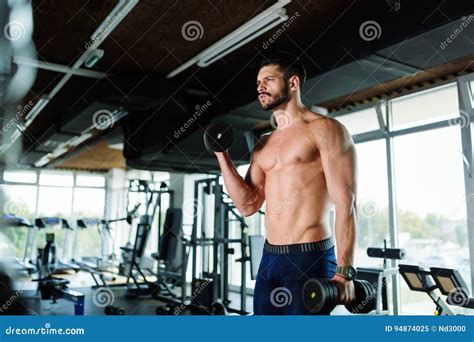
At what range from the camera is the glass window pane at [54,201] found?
8.56 meters

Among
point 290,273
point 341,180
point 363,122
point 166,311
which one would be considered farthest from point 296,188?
point 166,311

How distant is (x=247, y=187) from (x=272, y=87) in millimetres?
428

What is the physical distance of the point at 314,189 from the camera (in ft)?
5.51

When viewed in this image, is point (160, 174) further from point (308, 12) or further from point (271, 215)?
point (271, 215)

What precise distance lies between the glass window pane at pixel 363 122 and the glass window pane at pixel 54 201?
6.79 metres

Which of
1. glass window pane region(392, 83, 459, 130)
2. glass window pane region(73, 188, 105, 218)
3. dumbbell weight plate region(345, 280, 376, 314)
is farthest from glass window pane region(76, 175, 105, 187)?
dumbbell weight plate region(345, 280, 376, 314)

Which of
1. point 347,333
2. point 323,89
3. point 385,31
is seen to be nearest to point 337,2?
point 385,31

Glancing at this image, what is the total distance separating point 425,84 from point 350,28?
1139 mm

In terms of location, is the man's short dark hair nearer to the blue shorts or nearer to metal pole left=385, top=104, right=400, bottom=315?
the blue shorts

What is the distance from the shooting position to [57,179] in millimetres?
9484

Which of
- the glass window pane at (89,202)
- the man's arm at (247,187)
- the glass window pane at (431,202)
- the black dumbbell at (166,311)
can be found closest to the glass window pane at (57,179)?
the glass window pane at (89,202)

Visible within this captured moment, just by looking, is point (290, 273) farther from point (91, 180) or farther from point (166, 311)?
point (91, 180)

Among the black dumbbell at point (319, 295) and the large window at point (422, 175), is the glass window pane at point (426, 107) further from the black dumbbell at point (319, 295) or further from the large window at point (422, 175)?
the black dumbbell at point (319, 295)

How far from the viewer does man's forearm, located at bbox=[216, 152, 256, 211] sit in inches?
69.7
